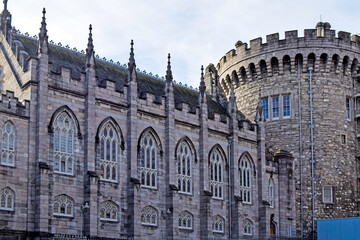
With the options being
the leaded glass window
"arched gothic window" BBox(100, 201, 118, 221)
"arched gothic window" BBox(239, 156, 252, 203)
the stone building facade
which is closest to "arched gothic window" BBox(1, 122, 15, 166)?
the stone building facade

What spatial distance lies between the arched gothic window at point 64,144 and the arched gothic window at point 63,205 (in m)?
1.46

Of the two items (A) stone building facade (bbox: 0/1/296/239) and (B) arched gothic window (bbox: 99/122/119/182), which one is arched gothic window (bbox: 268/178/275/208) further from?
(B) arched gothic window (bbox: 99/122/119/182)

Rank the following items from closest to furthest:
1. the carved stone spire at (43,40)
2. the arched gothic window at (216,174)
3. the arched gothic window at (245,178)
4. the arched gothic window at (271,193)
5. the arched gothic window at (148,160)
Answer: the carved stone spire at (43,40) < the arched gothic window at (148,160) < the arched gothic window at (216,174) < the arched gothic window at (245,178) < the arched gothic window at (271,193)

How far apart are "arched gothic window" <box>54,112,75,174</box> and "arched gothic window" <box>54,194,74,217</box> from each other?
1.46 m

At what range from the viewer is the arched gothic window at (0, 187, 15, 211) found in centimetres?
3322

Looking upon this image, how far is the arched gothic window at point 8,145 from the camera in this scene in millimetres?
34000

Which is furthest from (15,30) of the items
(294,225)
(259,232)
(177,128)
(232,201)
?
(294,225)

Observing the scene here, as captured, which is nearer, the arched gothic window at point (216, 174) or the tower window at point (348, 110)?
the arched gothic window at point (216, 174)

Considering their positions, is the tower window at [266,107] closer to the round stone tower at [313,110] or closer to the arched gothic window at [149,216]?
the round stone tower at [313,110]

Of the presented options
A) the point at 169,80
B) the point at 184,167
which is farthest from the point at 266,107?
the point at 169,80

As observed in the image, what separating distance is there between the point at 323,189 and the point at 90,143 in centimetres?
2155

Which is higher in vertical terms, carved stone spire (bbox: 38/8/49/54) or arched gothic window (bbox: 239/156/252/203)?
carved stone spire (bbox: 38/8/49/54)

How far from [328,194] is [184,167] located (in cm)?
1388

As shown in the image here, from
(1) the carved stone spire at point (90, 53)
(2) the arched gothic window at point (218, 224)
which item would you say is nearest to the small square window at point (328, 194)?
(2) the arched gothic window at point (218, 224)
